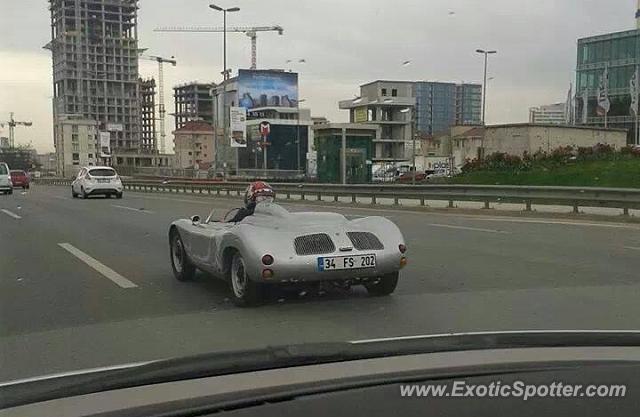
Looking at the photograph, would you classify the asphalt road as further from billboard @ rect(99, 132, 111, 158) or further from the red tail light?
billboard @ rect(99, 132, 111, 158)

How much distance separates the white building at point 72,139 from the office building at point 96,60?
0.93 m

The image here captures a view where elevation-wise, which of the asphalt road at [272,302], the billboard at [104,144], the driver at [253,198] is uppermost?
the billboard at [104,144]

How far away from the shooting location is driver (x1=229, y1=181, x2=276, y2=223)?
290 inches

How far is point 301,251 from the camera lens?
6.24m

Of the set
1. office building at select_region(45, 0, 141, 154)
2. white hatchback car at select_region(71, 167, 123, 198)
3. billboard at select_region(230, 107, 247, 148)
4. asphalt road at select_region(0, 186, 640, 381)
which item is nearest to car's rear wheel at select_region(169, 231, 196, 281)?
asphalt road at select_region(0, 186, 640, 381)

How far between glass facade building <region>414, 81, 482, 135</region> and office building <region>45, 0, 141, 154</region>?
40720 millimetres

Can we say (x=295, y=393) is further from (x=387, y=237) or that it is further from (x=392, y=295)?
(x=392, y=295)

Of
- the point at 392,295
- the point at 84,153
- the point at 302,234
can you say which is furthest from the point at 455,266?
the point at 84,153

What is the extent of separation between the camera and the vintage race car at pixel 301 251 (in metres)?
6.21

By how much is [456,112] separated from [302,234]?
310 ft

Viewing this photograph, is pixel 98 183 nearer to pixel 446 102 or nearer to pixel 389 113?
pixel 389 113

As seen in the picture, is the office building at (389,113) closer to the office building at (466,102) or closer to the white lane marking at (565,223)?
the office building at (466,102)

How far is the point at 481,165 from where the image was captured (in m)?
32.8

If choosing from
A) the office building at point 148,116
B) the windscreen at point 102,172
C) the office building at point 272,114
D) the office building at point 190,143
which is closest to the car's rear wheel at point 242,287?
the windscreen at point 102,172
